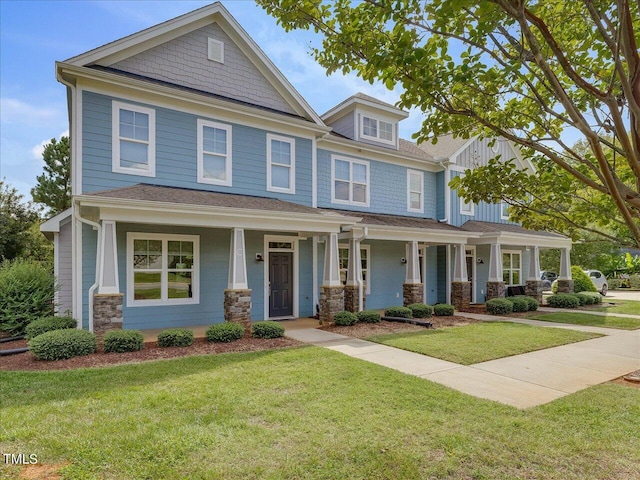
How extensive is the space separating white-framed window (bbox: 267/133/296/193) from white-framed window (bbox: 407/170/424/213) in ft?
20.1

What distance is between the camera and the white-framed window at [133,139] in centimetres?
968

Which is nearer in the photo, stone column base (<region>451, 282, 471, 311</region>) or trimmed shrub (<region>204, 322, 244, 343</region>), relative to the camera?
trimmed shrub (<region>204, 322, 244, 343</region>)

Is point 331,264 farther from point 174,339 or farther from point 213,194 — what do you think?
point 174,339

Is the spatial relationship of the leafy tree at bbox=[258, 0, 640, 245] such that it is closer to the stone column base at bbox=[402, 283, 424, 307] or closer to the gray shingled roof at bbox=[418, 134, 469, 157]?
the stone column base at bbox=[402, 283, 424, 307]

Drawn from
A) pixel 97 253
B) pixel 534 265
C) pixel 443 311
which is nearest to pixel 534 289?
pixel 534 265

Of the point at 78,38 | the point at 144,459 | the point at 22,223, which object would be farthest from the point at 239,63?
the point at 22,223

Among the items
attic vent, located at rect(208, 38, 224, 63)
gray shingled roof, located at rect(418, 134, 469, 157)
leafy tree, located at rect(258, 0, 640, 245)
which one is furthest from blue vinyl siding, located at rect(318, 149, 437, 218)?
leafy tree, located at rect(258, 0, 640, 245)

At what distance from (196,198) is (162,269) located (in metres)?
2.29

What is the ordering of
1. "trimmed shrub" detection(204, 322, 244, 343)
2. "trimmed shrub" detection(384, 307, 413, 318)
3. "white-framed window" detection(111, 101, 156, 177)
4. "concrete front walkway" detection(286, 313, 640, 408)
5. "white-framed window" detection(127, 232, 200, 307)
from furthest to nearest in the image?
"trimmed shrub" detection(384, 307, 413, 318)
"white-framed window" detection(127, 232, 200, 307)
"white-framed window" detection(111, 101, 156, 177)
"trimmed shrub" detection(204, 322, 244, 343)
"concrete front walkway" detection(286, 313, 640, 408)

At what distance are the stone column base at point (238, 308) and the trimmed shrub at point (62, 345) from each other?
3.06 metres

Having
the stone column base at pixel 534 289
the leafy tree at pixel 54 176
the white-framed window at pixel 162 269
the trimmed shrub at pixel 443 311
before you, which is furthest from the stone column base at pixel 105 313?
the leafy tree at pixel 54 176

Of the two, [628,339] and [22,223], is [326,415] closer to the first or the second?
[628,339]

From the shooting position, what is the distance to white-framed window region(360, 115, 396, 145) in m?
15.5

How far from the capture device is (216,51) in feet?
38.3
